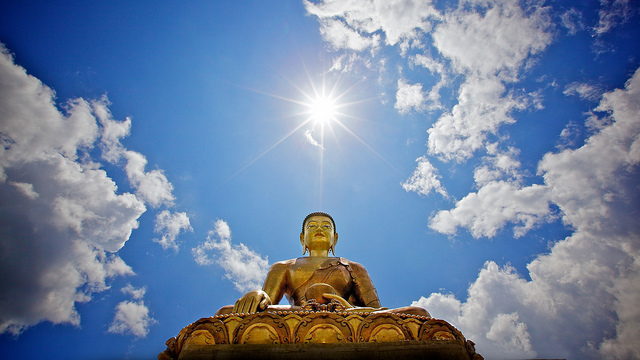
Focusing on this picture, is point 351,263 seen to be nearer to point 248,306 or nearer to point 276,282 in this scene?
point 276,282

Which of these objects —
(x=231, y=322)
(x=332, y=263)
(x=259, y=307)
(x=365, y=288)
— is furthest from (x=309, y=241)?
(x=231, y=322)

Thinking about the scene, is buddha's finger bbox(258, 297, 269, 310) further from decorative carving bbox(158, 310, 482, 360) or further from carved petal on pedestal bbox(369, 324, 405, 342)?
carved petal on pedestal bbox(369, 324, 405, 342)

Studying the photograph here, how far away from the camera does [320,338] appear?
3070 millimetres

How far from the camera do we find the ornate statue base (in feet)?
9.70

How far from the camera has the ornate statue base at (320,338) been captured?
2955 millimetres

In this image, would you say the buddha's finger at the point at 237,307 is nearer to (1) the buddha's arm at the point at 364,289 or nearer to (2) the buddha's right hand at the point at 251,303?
(2) the buddha's right hand at the point at 251,303

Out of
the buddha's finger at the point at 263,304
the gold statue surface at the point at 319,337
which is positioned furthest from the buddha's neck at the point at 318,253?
the gold statue surface at the point at 319,337

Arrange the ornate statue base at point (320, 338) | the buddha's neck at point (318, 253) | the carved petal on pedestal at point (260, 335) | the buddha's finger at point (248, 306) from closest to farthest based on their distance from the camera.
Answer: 1. the ornate statue base at point (320, 338)
2. the carved petal on pedestal at point (260, 335)
3. the buddha's finger at point (248, 306)
4. the buddha's neck at point (318, 253)

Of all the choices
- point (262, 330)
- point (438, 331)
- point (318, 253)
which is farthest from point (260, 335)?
point (318, 253)

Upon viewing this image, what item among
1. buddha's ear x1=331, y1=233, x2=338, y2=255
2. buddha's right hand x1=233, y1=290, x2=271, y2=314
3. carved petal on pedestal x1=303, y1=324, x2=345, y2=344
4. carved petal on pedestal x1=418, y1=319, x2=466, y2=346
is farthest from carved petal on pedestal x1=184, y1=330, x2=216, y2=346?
buddha's ear x1=331, y1=233, x2=338, y2=255

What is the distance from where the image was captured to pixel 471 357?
3.11 metres

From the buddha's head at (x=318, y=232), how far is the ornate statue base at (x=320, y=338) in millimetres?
3926

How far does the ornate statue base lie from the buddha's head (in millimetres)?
3926

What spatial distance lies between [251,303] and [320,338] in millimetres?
1199
